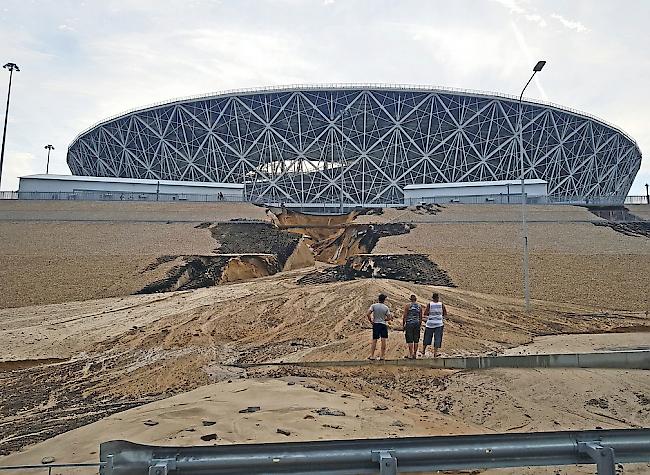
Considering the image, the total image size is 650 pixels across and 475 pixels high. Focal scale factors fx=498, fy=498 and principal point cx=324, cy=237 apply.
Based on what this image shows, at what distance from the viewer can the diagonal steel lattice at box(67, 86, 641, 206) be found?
54125 mm

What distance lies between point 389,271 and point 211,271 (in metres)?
7.79

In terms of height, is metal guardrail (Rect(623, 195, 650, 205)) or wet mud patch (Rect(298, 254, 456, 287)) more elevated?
metal guardrail (Rect(623, 195, 650, 205))

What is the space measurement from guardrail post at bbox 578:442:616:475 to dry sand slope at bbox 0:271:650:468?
346 cm

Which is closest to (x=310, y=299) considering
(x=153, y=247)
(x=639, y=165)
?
(x=153, y=247)

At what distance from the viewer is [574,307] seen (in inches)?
647

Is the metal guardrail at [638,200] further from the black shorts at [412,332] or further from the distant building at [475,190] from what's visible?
the black shorts at [412,332]

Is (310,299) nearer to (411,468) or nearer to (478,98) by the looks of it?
(411,468)

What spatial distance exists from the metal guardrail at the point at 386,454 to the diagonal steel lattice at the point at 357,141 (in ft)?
174

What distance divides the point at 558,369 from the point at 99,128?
6221 cm

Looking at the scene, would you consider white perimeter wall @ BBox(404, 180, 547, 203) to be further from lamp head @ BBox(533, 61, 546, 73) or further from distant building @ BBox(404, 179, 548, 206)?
lamp head @ BBox(533, 61, 546, 73)

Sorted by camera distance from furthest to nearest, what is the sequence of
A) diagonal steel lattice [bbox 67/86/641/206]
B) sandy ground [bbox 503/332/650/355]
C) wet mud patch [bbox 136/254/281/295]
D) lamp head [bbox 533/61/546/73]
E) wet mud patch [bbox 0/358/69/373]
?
diagonal steel lattice [bbox 67/86/641/206] < wet mud patch [bbox 136/254/281/295] < lamp head [bbox 533/61/546/73] < wet mud patch [bbox 0/358/69/373] < sandy ground [bbox 503/332/650/355]

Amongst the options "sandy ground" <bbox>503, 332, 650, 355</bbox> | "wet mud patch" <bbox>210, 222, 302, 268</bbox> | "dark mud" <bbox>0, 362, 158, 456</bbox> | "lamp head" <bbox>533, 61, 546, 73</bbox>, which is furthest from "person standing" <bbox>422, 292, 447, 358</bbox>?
"wet mud patch" <bbox>210, 222, 302, 268</bbox>

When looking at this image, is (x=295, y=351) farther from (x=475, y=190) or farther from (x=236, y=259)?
(x=475, y=190)

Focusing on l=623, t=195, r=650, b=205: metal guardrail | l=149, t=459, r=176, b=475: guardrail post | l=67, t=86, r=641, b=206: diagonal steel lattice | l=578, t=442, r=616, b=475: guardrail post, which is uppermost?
l=67, t=86, r=641, b=206: diagonal steel lattice
